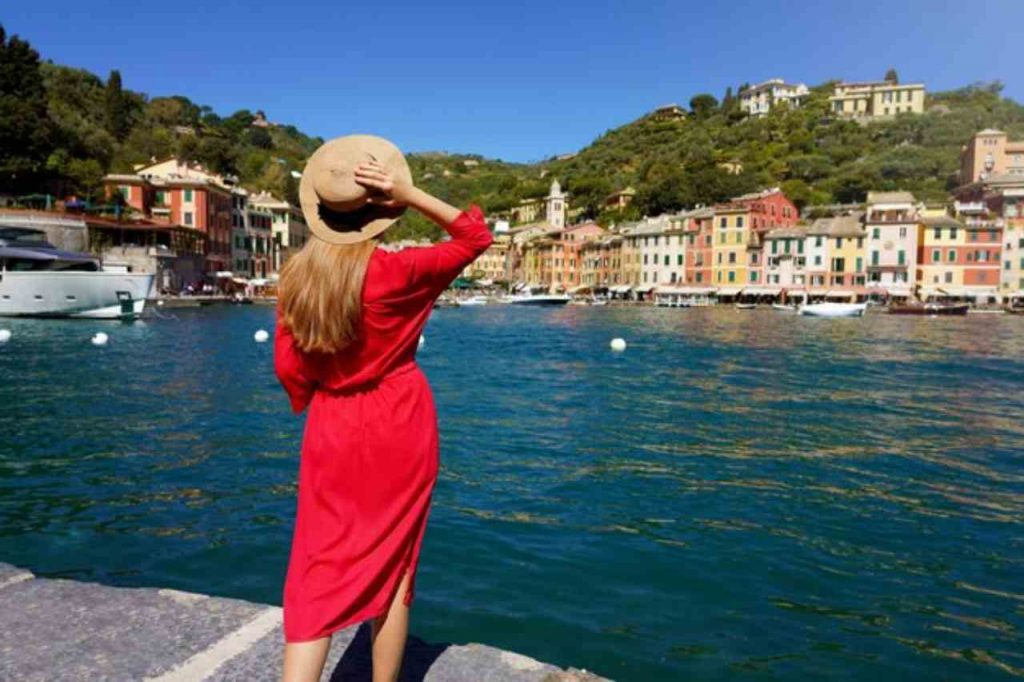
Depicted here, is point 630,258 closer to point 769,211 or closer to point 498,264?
point 769,211

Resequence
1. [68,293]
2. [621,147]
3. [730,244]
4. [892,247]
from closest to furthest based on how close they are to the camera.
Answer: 1. [68,293]
2. [892,247]
3. [730,244]
4. [621,147]

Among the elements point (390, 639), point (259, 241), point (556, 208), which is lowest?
point (390, 639)

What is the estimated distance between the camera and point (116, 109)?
9625cm

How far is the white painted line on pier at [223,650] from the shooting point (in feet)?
8.23

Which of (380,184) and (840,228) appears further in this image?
(840,228)

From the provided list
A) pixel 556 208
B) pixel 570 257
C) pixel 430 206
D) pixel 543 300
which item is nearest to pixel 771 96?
pixel 556 208

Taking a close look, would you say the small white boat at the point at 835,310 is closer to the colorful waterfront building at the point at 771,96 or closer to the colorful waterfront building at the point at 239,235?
Result: the colorful waterfront building at the point at 239,235

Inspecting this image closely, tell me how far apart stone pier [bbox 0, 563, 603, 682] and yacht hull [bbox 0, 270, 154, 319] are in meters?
36.4

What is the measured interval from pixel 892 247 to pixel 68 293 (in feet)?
233

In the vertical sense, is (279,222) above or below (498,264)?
above

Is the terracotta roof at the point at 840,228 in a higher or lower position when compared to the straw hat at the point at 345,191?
higher

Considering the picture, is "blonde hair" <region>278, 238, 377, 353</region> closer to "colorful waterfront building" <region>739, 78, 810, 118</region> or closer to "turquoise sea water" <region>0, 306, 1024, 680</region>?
"turquoise sea water" <region>0, 306, 1024, 680</region>

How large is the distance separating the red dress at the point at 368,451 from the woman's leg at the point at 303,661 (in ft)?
0.12

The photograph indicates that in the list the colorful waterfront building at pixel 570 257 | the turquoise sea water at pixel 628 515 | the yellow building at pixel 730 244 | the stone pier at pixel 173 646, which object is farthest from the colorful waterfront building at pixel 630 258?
the stone pier at pixel 173 646
